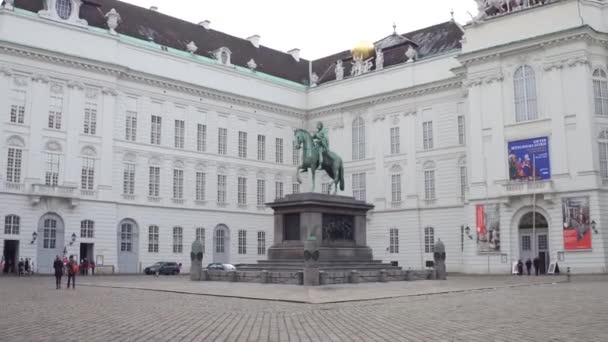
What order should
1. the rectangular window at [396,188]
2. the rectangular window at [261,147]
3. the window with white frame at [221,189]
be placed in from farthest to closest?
the rectangular window at [261,147] < the window with white frame at [221,189] < the rectangular window at [396,188]

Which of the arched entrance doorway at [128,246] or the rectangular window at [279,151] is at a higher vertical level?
the rectangular window at [279,151]

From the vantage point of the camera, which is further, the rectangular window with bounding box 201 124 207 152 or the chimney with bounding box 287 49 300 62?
the chimney with bounding box 287 49 300 62

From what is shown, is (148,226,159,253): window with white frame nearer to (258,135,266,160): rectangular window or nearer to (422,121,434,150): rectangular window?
(258,135,266,160): rectangular window

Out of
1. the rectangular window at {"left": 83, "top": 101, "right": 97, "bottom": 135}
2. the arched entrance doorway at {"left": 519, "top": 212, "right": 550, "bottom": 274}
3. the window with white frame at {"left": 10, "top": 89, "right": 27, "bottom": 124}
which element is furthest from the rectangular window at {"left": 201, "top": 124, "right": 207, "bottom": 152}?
the arched entrance doorway at {"left": 519, "top": 212, "right": 550, "bottom": 274}

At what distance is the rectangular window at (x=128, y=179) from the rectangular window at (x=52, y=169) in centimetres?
566

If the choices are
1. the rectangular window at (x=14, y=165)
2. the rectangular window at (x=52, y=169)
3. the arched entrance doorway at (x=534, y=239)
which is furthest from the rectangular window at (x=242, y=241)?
the arched entrance doorway at (x=534, y=239)

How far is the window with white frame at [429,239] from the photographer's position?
185 feet

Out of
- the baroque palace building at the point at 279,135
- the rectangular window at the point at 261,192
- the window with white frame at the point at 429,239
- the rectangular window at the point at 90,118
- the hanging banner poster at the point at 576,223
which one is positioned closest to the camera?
the hanging banner poster at the point at 576,223

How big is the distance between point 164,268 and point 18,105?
52.9 ft

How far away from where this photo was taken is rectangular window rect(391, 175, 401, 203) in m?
59.5

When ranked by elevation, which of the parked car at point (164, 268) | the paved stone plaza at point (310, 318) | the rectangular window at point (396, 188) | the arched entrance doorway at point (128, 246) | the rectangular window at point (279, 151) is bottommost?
the paved stone plaza at point (310, 318)

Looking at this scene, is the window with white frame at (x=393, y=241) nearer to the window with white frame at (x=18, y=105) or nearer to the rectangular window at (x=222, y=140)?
the rectangular window at (x=222, y=140)

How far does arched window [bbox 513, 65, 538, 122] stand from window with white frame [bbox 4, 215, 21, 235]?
36.9m

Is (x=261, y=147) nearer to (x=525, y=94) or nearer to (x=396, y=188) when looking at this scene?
(x=396, y=188)
